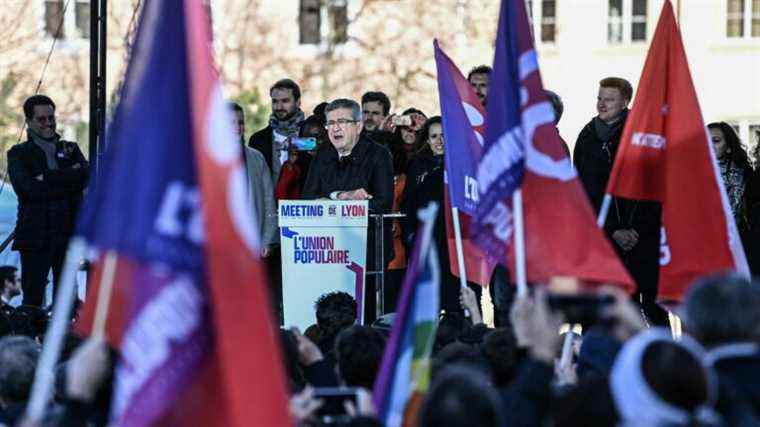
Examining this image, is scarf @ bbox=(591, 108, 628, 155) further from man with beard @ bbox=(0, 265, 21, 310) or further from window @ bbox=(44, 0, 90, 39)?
window @ bbox=(44, 0, 90, 39)

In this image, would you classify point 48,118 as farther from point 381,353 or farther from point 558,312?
point 558,312

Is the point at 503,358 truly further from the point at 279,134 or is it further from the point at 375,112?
the point at 375,112

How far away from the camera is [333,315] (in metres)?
9.92

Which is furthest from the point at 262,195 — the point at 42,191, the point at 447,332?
the point at 447,332

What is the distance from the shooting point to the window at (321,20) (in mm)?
36000

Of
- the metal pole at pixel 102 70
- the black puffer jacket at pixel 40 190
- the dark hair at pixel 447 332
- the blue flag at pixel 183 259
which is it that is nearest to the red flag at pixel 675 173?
the dark hair at pixel 447 332

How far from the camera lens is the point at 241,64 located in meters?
35.6

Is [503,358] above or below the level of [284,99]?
below

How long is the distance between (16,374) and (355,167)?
558 centimetres

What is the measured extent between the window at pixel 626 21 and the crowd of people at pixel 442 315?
2191cm

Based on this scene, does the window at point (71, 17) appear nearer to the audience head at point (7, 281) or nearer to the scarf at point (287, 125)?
the scarf at point (287, 125)

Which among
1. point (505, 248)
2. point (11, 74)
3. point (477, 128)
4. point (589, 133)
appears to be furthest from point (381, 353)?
point (11, 74)

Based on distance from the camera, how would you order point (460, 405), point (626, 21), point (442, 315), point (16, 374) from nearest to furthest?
point (460, 405)
point (16, 374)
point (442, 315)
point (626, 21)

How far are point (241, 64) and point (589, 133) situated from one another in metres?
23.5
